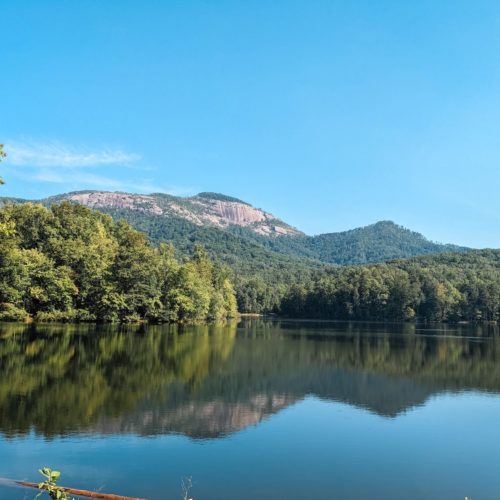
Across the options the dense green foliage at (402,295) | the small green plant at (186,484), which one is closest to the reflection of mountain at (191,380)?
the small green plant at (186,484)

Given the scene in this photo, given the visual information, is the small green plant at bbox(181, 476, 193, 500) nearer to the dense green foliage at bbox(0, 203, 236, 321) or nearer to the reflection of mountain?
the reflection of mountain

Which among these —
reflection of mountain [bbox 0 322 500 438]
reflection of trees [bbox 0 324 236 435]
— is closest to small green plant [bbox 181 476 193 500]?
reflection of mountain [bbox 0 322 500 438]

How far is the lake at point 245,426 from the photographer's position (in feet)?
45.7

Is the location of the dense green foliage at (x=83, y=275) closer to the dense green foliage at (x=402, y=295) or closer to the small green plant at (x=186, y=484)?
the small green plant at (x=186, y=484)

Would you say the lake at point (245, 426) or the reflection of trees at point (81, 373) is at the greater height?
the reflection of trees at point (81, 373)

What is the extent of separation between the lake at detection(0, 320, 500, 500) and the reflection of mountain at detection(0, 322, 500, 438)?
0.12 metres

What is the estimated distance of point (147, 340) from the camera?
5081 centimetres

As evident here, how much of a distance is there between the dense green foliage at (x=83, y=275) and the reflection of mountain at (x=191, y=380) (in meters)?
19.3

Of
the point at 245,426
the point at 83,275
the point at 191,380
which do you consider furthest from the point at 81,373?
the point at 83,275

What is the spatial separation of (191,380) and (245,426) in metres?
9.40

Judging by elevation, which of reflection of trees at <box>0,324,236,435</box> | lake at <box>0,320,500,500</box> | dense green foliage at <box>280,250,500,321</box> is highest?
dense green foliage at <box>280,250,500,321</box>

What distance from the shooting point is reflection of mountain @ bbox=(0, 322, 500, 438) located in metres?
19.9

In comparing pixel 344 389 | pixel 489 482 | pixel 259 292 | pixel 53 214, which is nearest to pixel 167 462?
pixel 489 482

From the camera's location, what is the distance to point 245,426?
20.1 metres
